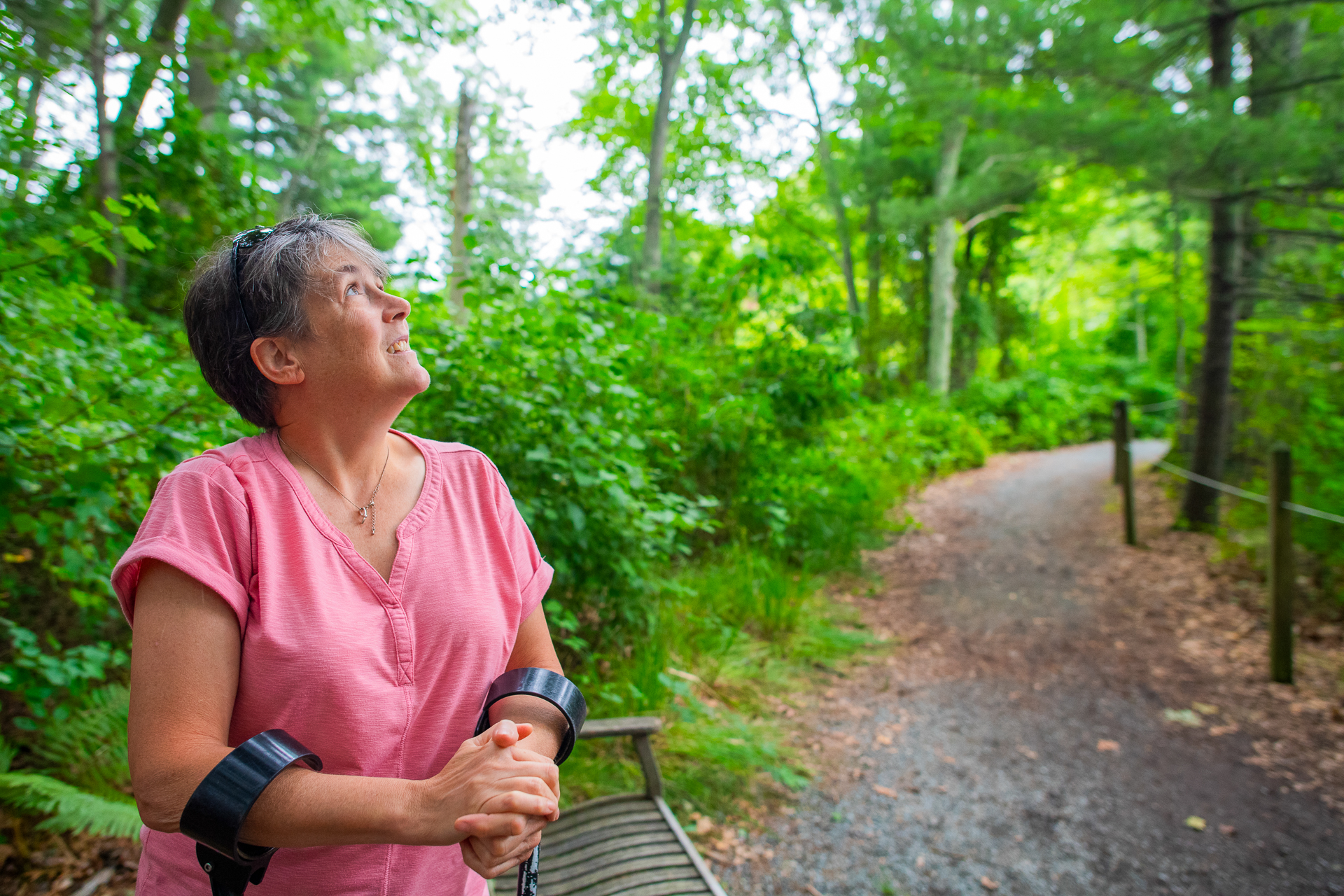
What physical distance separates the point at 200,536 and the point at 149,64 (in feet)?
14.8

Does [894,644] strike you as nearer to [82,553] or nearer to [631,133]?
[82,553]

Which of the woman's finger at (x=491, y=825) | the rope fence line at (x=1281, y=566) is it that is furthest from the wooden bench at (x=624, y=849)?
the rope fence line at (x=1281, y=566)

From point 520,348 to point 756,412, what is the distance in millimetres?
2402

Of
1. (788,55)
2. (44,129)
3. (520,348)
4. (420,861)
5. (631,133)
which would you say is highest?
(788,55)

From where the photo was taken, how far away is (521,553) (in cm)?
135

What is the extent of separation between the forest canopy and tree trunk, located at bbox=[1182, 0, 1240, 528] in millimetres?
29

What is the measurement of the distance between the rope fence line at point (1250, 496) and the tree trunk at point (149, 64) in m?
6.81

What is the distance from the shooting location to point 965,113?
6.76 m

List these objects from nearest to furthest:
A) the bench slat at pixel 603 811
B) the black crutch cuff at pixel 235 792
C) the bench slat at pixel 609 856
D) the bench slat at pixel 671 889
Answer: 1. the black crutch cuff at pixel 235 792
2. the bench slat at pixel 671 889
3. the bench slat at pixel 609 856
4. the bench slat at pixel 603 811

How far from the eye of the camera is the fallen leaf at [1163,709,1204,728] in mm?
4082

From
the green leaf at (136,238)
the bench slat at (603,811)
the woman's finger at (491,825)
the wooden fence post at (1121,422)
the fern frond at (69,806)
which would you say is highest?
the green leaf at (136,238)

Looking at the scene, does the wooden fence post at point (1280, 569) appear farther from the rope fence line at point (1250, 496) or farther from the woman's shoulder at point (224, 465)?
the woman's shoulder at point (224, 465)

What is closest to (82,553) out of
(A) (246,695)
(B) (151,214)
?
(A) (246,695)

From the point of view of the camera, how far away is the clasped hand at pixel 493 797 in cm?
93
